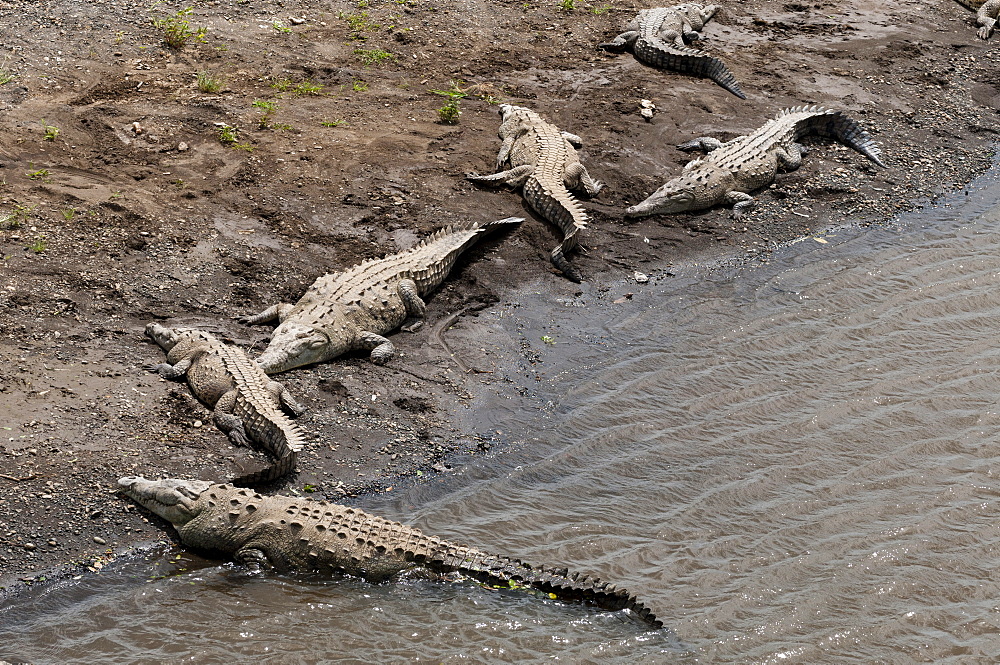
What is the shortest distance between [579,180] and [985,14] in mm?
8584

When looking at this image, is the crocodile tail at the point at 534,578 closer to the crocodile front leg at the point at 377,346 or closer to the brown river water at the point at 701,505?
the brown river water at the point at 701,505

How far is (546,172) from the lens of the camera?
9539 millimetres

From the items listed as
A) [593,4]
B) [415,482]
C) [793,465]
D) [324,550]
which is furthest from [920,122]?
[324,550]

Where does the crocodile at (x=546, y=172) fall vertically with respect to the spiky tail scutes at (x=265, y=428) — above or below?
above

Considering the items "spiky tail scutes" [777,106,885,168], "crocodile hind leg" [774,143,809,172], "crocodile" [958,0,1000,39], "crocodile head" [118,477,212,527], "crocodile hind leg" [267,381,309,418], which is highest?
"crocodile" [958,0,1000,39]

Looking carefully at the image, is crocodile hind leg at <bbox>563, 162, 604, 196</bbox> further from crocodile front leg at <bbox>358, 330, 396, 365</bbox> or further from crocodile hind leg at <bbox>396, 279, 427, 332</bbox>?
crocodile front leg at <bbox>358, 330, 396, 365</bbox>

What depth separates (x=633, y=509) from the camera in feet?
20.7

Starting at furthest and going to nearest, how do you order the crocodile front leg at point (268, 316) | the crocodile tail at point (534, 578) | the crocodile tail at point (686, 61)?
the crocodile tail at point (686, 61) → the crocodile front leg at point (268, 316) → the crocodile tail at point (534, 578)

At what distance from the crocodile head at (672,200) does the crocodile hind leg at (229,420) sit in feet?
15.3

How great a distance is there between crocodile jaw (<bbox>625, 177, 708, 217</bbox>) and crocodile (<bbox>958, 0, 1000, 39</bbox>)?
7.13 meters

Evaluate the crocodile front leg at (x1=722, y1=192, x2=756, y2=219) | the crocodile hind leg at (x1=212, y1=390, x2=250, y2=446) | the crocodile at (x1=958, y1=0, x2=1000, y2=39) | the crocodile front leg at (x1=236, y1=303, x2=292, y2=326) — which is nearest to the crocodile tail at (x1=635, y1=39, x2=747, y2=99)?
the crocodile front leg at (x1=722, y1=192, x2=756, y2=219)

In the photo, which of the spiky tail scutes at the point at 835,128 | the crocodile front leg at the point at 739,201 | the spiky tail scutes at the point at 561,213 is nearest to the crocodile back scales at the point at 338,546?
the spiky tail scutes at the point at 561,213

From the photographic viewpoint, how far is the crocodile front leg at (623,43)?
12445 millimetres

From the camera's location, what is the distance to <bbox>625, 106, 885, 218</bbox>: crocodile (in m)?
9.72
